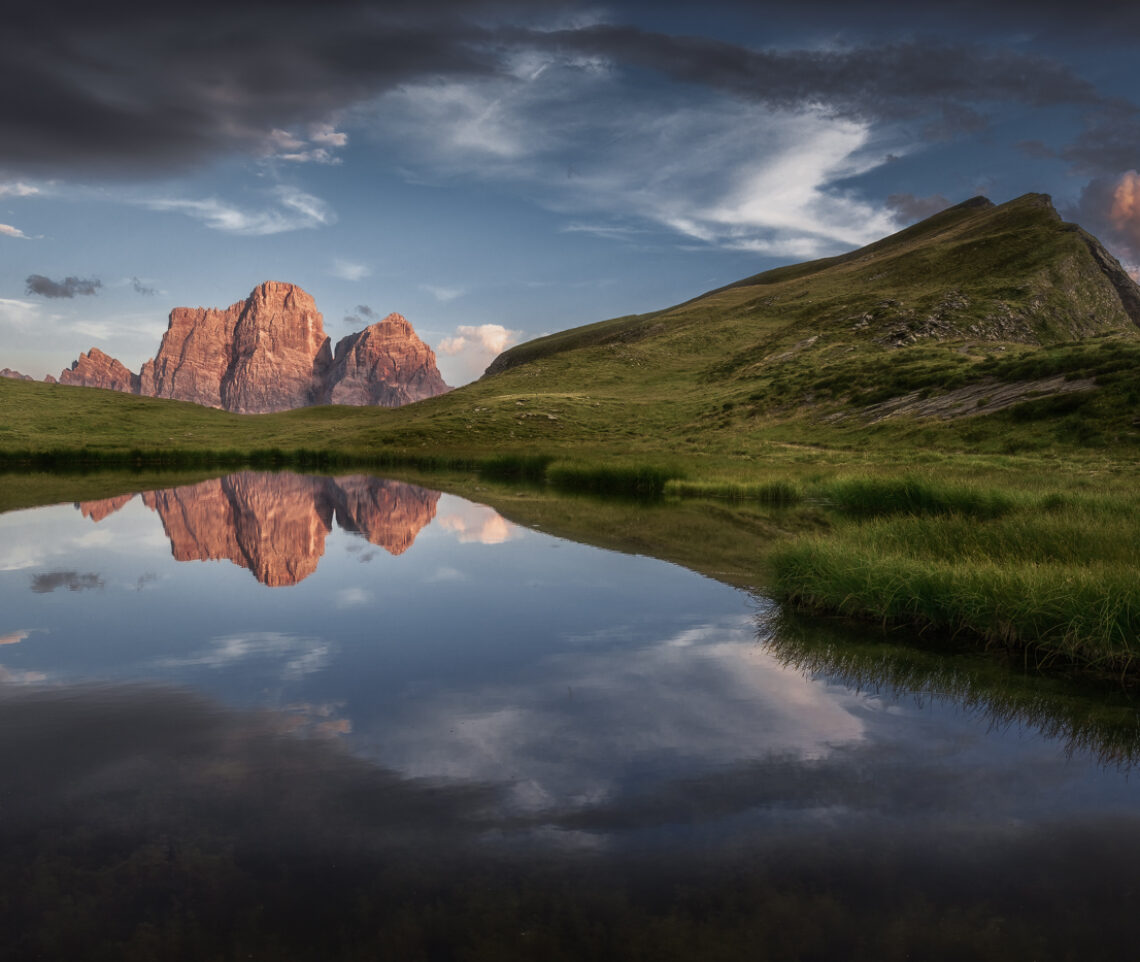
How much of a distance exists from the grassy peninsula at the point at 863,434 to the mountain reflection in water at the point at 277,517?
6.21 meters

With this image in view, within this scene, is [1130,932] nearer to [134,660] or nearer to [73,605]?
[134,660]

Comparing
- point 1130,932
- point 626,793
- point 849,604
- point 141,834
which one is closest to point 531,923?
point 626,793

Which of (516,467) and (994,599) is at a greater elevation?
(516,467)

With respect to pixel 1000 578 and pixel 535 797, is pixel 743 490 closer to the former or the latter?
pixel 1000 578

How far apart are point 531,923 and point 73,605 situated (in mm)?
14194

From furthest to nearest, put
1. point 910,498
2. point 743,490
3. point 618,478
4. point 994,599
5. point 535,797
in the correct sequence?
point 618,478
point 743,490
point 910,498
point 994,599
point 535,797

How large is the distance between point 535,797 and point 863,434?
49.2 m

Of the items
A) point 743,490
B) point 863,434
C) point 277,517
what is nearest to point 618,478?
point 743,490

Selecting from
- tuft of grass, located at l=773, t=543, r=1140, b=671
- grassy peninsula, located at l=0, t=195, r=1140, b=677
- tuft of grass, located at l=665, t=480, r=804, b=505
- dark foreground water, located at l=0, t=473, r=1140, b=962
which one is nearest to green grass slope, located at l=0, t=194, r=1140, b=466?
grassy peninsula, located at l=0, t=195, r=1140, b=677

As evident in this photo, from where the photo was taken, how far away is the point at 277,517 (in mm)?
30875

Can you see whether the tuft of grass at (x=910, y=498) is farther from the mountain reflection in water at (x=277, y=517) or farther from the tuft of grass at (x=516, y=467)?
the tuft of grass at (x=516, y=467)

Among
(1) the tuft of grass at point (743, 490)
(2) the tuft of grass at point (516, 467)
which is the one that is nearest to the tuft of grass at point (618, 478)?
(1) the tuft of grass at point (743, 490)

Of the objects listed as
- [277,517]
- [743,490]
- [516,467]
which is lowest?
[277,517]

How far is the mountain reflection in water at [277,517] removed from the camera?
21.8m
